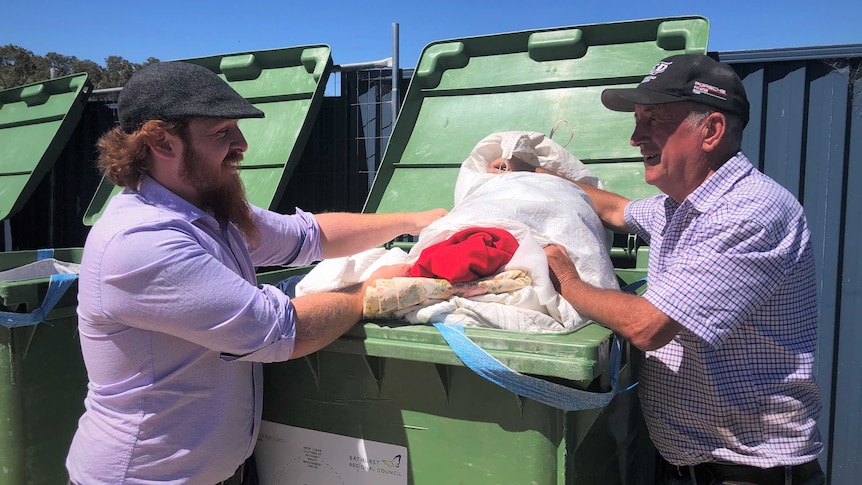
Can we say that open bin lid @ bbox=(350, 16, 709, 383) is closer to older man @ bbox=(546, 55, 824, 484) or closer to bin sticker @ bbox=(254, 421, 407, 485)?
older man @ bbox=(546, 55, 824, 484)

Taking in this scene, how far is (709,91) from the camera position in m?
1.60

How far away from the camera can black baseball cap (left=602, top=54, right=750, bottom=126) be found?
1.60 m

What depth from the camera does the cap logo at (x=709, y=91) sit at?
1.60m

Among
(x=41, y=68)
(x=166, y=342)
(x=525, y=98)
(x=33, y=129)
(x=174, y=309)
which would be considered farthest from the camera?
(x=41, y=68)

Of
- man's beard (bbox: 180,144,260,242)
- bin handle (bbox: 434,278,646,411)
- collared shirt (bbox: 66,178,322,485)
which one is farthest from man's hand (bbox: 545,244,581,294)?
man's beard (bbox: 180,144,260,242)

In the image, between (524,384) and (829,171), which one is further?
(829,171)

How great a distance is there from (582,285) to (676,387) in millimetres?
367

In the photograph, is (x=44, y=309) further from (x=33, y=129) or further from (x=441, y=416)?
(x=33, y=129)

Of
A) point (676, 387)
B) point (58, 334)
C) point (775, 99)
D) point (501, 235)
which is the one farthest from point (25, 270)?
point (775, 99)

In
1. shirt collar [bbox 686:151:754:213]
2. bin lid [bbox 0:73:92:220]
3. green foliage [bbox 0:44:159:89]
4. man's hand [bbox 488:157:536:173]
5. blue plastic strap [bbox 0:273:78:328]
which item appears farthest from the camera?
green foliage [bbox 0:44:159:89]

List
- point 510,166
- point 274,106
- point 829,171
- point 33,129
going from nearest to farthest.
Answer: point 510,166 < point 829,171 < point 274,106 < point 33,129

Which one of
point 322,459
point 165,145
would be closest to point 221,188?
point 165,145

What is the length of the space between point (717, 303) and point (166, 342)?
128cm

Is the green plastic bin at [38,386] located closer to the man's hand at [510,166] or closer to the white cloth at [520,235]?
the white cloth at [520,235]
